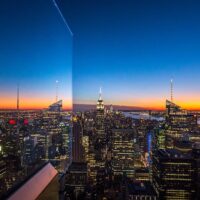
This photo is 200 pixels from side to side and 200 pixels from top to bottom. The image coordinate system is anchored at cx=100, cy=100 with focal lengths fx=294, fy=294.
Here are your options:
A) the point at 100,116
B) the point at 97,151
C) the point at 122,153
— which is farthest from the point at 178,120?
the point at 122,153

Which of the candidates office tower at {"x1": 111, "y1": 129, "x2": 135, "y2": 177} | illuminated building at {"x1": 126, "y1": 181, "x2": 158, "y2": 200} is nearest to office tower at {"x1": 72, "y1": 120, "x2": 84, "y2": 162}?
illuminated building at {"x1": 126, "y1": 181, "x2": 158, "y2": 200}

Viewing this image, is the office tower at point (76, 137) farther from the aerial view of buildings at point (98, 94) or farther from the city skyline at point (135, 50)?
the city skyline at point (135, 50)

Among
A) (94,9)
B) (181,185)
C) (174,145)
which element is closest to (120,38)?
(94,9)

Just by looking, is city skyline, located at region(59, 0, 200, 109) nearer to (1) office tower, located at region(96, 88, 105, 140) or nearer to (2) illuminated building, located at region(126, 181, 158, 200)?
(1) office tower, located at region(96, 88, 105, 140)

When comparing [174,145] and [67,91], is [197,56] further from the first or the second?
[174,145]

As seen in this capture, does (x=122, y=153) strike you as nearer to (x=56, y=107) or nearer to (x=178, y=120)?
(x=178, y=120)

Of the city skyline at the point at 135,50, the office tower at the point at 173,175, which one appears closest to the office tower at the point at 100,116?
the city skyline at the point at 135,50
